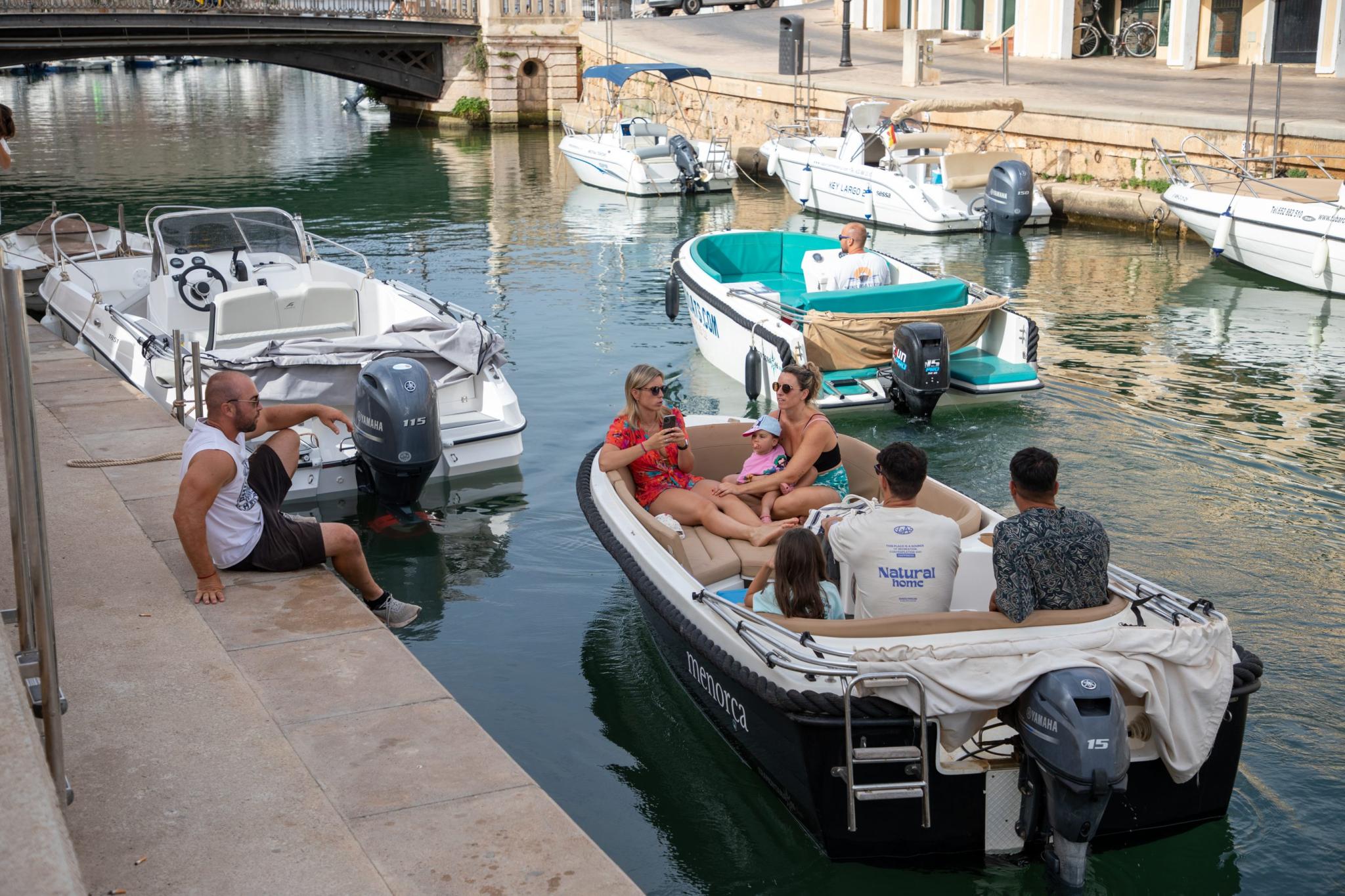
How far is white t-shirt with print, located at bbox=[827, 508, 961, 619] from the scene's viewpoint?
17.2ft

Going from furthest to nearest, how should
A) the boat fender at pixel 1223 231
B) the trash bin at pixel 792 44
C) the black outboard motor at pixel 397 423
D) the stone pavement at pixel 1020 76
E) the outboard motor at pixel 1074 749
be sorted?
the trash bin at pixel 792 44
the stone pavement at pixel 1020 76
the boat fender at pixel 1223 231
the black outboard motor at pixel 397 423
the outboard motor at pixel 1074 749

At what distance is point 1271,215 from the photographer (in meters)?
16.3

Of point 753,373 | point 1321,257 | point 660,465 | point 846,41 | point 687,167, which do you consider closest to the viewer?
point 660,465

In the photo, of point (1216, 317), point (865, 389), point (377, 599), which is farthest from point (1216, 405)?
point (377, 599)

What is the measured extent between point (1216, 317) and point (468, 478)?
9071 millimetres

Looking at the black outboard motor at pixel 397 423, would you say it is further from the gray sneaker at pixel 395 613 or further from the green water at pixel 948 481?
the gray sneaker at pixel 395 613

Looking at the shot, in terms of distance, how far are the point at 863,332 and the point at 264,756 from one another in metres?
6.99

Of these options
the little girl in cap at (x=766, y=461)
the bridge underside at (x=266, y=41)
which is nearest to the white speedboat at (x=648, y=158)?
the bridge underside at (x=266, y=41)

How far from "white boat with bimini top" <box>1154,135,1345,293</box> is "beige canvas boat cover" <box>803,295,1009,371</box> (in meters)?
6.70

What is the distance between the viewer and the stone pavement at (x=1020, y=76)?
67.0 feet

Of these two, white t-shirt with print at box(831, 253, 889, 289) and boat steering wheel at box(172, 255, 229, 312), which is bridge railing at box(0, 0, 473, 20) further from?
white t-shirt with print at box(831, 253, 889, 289)

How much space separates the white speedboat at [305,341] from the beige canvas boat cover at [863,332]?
8.23ft

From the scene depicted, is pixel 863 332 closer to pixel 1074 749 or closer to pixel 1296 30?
pixel 1074 749

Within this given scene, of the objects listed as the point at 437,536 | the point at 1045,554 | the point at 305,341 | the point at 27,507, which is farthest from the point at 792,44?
the point at 27,507
